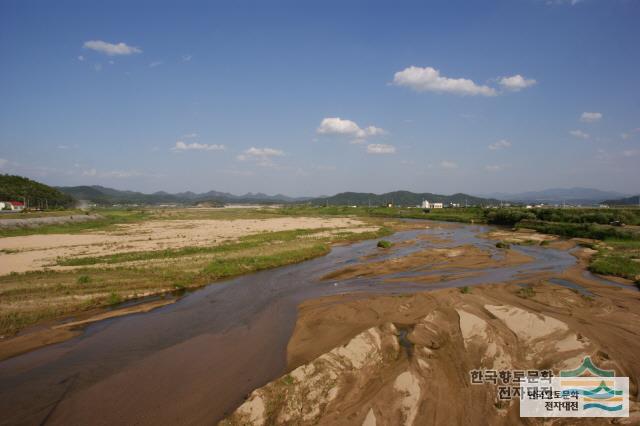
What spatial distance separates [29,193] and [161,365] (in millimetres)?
121346

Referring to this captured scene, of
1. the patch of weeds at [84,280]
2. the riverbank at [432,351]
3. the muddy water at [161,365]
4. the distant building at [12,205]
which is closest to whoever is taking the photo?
the riverbank at [432,351]

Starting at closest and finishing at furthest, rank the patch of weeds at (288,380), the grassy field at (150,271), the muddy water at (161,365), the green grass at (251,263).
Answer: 1. the muddy water at (161,365)
2. the patch of weeds at (288,380)
3. the grassy field at (150,271)
4. the green grass at (251,263)

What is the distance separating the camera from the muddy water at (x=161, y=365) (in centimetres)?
938

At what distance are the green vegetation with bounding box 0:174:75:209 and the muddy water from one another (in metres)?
111

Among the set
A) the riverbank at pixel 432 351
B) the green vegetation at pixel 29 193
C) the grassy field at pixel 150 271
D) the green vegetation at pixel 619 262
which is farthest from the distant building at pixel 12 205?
the green vegetation at pixel 619 262

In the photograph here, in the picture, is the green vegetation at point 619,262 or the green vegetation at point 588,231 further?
the green vegetation at point 588,231

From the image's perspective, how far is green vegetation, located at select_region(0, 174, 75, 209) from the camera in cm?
9375

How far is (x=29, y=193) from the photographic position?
9762 centimetres

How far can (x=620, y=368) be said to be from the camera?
33.8ft

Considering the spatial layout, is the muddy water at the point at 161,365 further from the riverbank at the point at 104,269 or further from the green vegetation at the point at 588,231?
the green vegetation at the point at 588,231

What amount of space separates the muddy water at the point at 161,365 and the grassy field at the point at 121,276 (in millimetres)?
2976

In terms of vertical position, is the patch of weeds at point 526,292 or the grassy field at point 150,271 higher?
the grassy field at point 150,271

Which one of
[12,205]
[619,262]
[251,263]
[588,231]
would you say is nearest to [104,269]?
[251,263]

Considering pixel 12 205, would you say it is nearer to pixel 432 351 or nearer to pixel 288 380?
pixel 288 380
